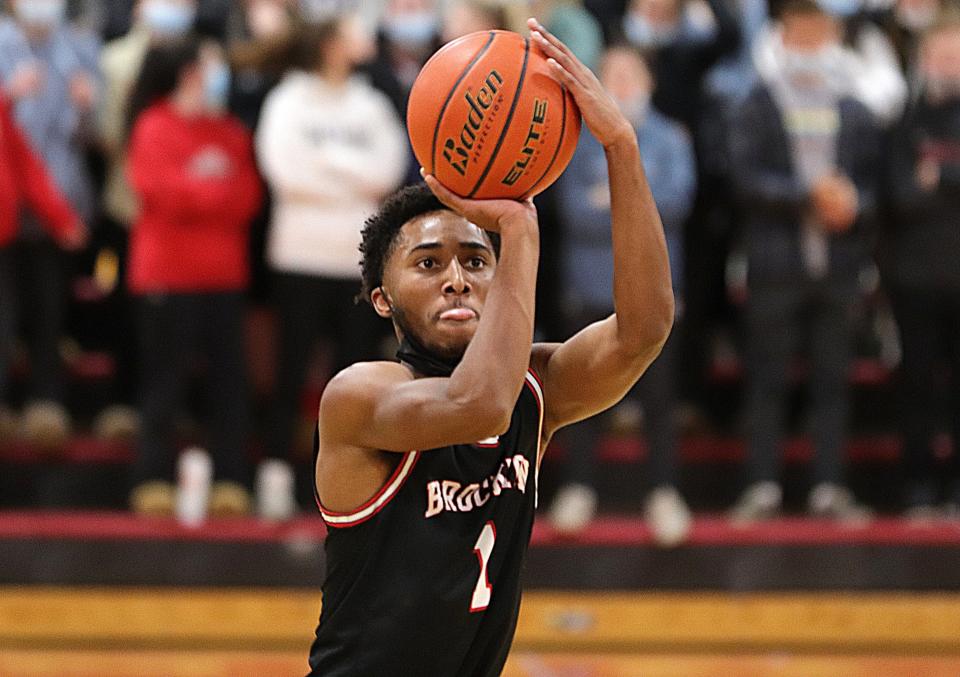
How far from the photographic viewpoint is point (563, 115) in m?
2.81

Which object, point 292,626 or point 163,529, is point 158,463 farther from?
point 292,626

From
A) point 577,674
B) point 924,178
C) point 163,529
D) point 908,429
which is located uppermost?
point 924,178

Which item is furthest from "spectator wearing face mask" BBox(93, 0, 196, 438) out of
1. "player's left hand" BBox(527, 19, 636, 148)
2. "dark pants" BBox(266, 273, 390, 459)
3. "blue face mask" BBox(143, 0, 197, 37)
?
"player's left hand" BBox(527, 19, 636, 148)

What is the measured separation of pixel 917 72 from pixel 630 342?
4.57 metres

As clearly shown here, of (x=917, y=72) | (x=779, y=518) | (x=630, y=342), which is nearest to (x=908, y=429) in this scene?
(x=779, y=518)

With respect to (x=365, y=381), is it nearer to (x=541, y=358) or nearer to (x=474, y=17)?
(x=541, y=358)

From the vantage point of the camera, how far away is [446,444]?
8.82 ft

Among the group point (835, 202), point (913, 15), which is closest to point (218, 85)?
point (835, 202)

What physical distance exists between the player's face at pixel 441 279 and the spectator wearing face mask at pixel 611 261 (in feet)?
11.2

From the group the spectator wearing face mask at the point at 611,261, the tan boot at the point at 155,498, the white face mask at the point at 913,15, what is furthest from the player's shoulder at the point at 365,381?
the white face mask at the point at 913,15

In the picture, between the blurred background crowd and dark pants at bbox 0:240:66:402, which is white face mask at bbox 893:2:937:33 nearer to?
the blurred background crowd

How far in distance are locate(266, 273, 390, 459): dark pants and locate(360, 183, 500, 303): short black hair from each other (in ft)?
10.8

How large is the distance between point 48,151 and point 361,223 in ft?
5.11

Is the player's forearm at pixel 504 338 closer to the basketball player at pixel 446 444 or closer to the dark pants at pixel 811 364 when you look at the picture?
the basketball player at pixel 446 444
